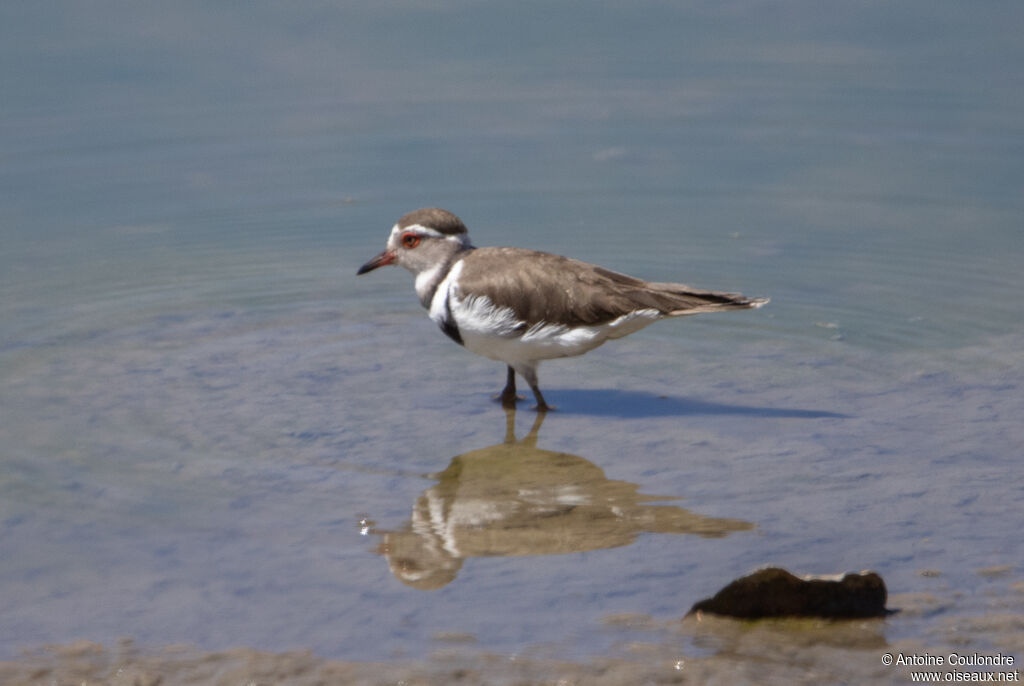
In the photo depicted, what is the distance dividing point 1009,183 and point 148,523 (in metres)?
10.3

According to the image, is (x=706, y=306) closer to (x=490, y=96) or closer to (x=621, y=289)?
(x=621, y=289)

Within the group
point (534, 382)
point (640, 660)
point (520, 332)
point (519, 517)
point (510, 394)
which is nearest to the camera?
point (640, 660)

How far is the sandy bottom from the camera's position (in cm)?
517

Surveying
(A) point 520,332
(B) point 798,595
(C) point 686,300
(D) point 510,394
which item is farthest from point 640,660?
(D) point 510,394

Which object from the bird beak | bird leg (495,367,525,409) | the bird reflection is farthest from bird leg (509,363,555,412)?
the bird beak

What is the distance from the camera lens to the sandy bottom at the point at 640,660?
5.17 metres

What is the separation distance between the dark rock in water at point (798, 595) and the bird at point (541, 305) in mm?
3410

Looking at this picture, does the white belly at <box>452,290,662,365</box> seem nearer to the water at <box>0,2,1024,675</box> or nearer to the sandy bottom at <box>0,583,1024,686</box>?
the water at <box>0,2,1024,675</box>

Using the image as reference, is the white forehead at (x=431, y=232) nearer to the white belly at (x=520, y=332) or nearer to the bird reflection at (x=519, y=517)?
the white belly at (x=520, y=332)

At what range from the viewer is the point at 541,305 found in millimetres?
8805

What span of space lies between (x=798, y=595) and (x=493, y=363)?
5280 millimetres

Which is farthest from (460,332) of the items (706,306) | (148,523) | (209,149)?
(209,149)

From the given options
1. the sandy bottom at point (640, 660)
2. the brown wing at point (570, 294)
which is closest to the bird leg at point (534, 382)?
the brown wing at point (570, 294)

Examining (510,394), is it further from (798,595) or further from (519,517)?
(798,595)
